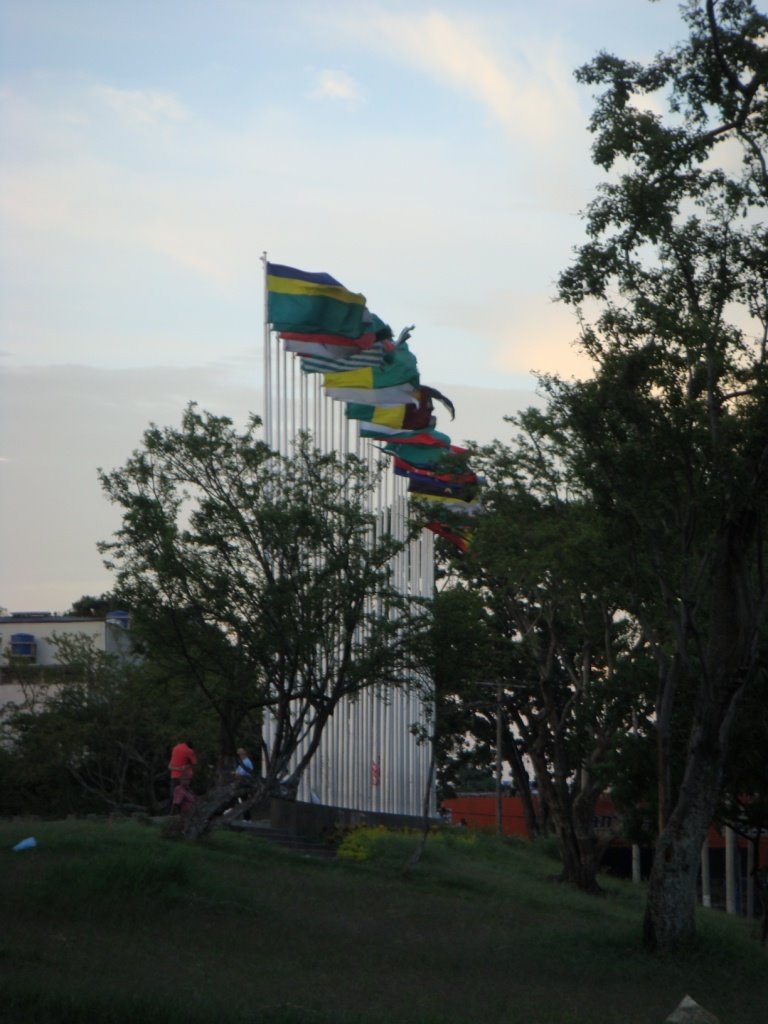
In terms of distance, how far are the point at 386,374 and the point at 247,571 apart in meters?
9.85

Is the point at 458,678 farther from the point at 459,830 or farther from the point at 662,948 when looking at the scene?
the point at 459,830

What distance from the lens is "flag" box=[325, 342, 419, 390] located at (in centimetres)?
2872

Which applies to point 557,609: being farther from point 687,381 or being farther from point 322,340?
point 687,381

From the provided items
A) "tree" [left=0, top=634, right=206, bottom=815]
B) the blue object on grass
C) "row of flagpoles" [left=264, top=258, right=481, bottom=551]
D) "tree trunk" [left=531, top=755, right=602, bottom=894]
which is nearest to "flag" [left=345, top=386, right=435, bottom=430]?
"row of flagpoles" [left=264, top=258, right=481, bottom=551]

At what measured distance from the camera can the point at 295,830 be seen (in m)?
A: 27.4

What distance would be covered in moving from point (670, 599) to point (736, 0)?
21.7 ft

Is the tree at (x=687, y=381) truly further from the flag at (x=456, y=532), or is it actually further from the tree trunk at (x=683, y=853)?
the flag at (x=456, y=532)

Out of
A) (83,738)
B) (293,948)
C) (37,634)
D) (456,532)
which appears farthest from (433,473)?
(37,634)

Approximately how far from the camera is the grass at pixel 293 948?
1059 centimetres

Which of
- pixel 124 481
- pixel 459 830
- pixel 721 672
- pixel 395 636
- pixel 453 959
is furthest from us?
pixel 459 830

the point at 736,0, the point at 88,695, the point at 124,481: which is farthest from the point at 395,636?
the point at 88,695

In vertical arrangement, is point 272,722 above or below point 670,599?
below

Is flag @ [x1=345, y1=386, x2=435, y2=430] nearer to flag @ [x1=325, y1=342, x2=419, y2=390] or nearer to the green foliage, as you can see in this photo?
flag @ [x1=325, y1=342, x2=419, y2=390]

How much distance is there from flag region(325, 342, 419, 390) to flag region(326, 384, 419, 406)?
88 mm
